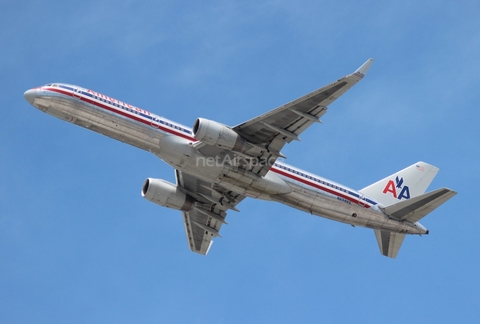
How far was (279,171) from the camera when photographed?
5272cm

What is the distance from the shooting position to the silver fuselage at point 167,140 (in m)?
49.1

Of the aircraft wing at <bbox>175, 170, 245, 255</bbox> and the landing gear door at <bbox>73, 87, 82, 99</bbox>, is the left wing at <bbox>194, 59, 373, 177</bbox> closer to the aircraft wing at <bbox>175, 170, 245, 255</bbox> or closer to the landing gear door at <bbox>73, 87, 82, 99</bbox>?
the aircraft wing at <bbox>175, 170, 245, 255</bbox>

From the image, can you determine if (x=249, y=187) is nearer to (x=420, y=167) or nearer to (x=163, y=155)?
(x=163, y=155)

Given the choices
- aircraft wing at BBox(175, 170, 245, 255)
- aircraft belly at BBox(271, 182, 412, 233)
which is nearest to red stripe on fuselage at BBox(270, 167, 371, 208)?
aircraft belly at BBox(271, 182, 412, 233)

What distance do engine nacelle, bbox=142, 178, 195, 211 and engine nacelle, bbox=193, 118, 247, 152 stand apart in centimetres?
1086

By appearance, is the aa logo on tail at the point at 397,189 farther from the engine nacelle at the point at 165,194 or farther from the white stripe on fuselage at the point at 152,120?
the engine nacelle at the point at 165,194

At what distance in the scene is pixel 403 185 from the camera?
59.8 metres

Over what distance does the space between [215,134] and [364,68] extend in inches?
438

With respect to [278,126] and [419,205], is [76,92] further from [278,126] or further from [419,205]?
[419,205]

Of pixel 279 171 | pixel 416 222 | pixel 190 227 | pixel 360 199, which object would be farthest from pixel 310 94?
pixel 190 227

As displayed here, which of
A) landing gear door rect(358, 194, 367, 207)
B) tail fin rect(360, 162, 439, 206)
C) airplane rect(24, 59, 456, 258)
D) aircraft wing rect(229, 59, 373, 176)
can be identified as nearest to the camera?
aircraft wing rect(229, 59, 373, 176)

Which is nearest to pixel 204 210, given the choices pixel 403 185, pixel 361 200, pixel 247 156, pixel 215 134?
pixel 247 156

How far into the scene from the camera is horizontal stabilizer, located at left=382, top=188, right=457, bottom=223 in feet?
168

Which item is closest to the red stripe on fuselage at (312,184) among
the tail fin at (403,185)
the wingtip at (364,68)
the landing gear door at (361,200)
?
the landing gear door at (361,200)
